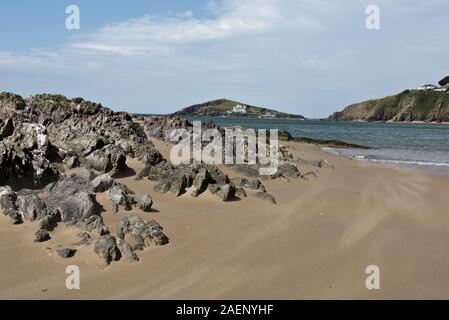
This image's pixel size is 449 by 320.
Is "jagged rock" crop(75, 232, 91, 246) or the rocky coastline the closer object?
"jagged rock" crop(75, 232, 91, 246)

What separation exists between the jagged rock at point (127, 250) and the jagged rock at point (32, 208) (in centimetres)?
222

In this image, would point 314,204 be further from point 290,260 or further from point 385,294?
point 385,294

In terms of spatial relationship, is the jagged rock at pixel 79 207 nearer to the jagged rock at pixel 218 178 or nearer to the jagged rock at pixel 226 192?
the jagged rock at pixel 226 192

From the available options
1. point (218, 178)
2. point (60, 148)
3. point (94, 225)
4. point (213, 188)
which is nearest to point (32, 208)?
point (94, 225)

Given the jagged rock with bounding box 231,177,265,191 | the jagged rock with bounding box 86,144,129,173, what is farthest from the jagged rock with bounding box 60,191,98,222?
the jagged rock with bounding box 231,177,265,191

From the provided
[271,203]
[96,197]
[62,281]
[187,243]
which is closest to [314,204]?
[271,203]

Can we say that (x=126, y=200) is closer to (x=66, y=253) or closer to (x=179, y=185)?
(x=179, y=185)

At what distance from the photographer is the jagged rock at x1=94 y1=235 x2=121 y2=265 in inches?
353

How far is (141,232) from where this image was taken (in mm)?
10039

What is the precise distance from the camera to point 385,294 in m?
8.30

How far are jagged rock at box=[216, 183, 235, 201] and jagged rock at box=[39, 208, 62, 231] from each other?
512 cm

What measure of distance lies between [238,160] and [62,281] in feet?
44.0

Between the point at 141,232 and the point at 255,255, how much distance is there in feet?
8.34

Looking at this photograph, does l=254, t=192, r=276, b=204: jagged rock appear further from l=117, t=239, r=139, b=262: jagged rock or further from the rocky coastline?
l=117, t=239, r=139, b=262: jagged rock
